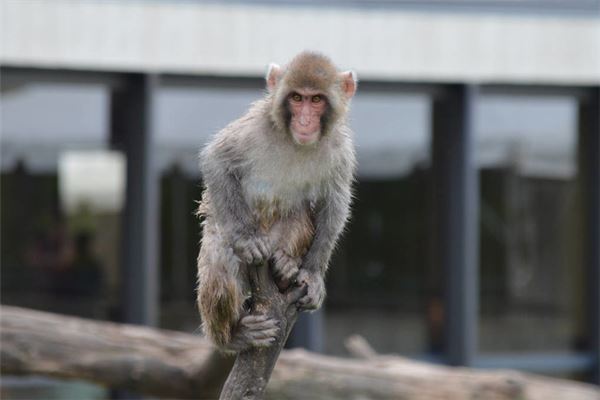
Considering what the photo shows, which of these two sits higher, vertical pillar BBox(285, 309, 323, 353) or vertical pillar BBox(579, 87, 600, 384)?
vertical pillar BBox(579, 87, 600, 384)

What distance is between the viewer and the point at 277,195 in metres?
4.36

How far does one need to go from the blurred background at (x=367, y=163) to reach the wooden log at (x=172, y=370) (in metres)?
2.33

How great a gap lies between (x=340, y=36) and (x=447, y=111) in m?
1.40

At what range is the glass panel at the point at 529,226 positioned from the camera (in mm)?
10312

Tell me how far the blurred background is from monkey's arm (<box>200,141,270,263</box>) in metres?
4.54

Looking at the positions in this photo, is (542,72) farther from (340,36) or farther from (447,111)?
(340,36)

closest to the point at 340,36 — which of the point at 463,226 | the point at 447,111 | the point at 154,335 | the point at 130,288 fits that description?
the point at 447,111

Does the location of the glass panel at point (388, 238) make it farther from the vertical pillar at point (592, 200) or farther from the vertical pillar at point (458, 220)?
the vertical pillar at point (592, 200)

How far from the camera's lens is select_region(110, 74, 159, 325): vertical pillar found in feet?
29.7

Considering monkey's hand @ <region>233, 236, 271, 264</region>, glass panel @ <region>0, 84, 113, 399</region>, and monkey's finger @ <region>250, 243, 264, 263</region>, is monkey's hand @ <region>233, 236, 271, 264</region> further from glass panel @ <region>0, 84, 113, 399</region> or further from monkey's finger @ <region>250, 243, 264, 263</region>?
glass panel @ <region>0, 84, 113, 399</region>

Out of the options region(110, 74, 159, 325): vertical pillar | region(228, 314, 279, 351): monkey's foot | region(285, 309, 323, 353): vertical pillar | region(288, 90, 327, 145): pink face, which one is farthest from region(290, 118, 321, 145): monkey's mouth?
region(285, 309, 323, 353): vertical pillar

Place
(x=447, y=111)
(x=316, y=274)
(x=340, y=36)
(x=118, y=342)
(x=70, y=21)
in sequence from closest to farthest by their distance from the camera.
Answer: (x=316, y=274) → (x=118, y=342) → (x=70, y=21) → (x=340, y=36) → (x=447, y=111)

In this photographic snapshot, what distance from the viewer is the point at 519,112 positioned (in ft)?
34.1

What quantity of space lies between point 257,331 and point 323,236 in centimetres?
53
